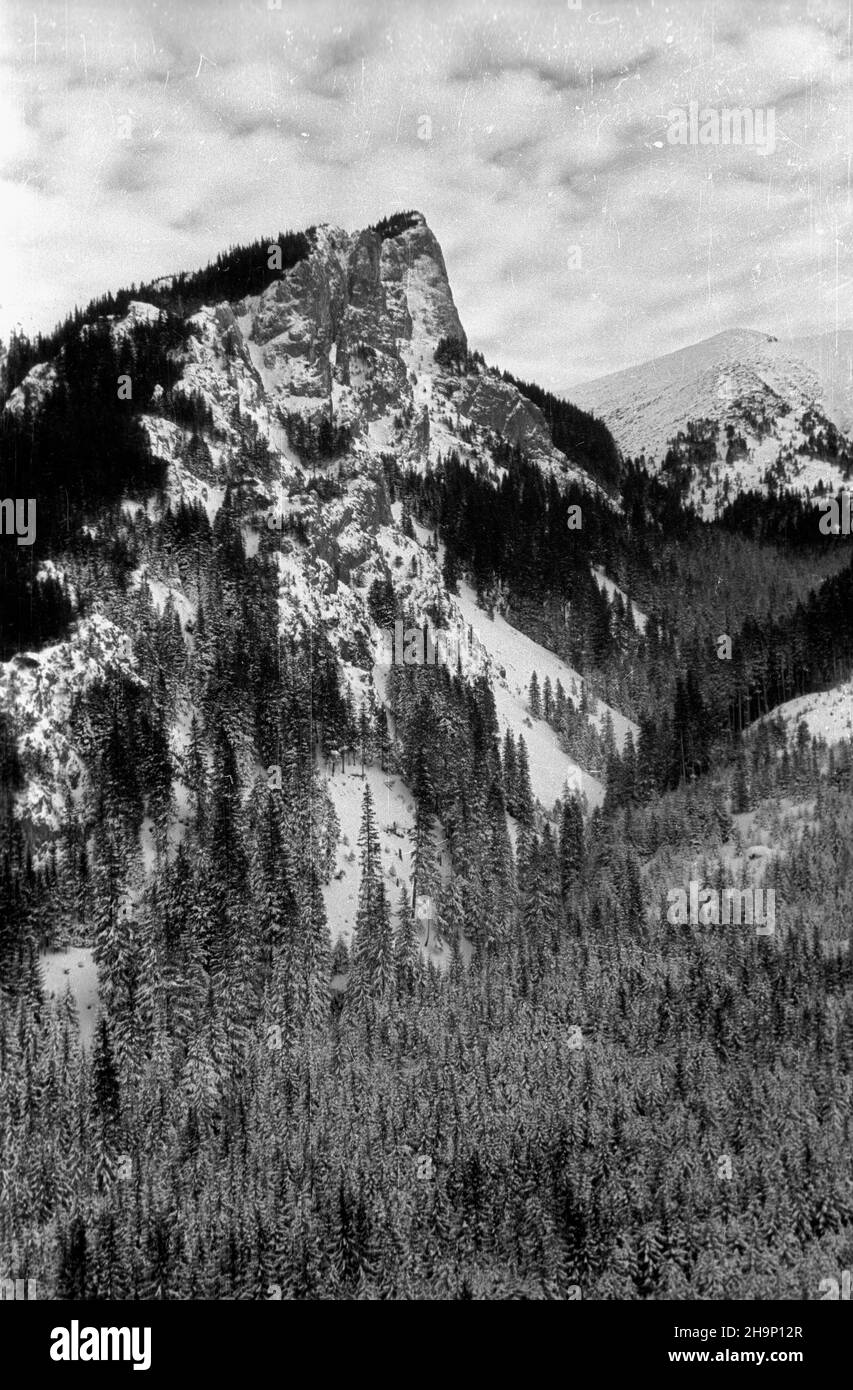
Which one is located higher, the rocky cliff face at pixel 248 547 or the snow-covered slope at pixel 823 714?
the rocky cliff face at pixel 248 547

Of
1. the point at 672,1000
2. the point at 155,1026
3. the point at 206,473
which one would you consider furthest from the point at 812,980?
the point at 206,473

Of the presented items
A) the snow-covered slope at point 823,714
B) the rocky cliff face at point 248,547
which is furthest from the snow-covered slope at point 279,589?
the snow-covered slope at point 823,714

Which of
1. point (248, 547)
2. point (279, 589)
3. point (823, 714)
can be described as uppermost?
point (248, 547)

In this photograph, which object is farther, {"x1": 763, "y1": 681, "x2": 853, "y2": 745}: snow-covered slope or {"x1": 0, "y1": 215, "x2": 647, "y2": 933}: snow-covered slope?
{"x1": 763, "y1": 681, "x2": 853, "y2": 745}: snow-covered slope

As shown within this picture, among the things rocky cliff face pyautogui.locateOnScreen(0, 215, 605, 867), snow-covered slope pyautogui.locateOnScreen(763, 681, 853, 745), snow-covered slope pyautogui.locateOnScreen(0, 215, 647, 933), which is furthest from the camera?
snow-covered slope pyautogui.locateOnScreen(763, 681, 853, 745)

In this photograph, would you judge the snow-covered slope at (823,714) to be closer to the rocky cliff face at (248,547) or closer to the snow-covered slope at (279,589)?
the snow-covered slope at (279,589)

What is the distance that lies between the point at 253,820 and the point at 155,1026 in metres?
32.2

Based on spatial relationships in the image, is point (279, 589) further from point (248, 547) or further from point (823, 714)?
point (823, 714)

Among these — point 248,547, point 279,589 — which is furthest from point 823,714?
point 248,547

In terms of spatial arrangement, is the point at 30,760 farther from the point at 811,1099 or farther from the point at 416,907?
the point at 811,1099

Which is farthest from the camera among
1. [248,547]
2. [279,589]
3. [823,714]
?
[248,547]

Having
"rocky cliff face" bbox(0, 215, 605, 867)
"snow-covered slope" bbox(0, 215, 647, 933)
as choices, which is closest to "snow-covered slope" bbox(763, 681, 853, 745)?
"snow-covered slope" bbox(0, 215, 647, 933)

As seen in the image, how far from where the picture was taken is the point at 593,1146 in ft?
249

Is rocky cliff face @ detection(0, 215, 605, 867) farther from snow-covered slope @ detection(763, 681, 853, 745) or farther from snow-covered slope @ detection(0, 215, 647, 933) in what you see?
snow-covered slope @ detection(763, 681, 853, 745)
